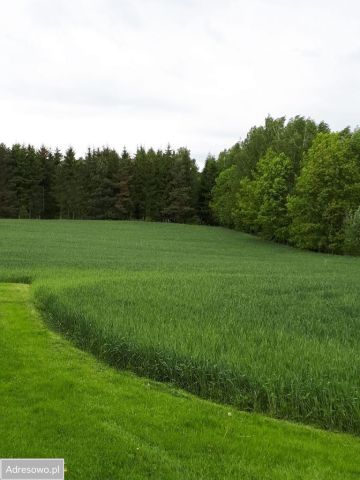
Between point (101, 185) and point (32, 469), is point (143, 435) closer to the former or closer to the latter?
point (32, 469)

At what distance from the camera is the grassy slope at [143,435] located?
224 inches

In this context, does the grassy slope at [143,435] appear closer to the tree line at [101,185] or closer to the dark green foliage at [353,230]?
the dark green foliage at [353,230]

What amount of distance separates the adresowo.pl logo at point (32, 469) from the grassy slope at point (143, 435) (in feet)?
1.06

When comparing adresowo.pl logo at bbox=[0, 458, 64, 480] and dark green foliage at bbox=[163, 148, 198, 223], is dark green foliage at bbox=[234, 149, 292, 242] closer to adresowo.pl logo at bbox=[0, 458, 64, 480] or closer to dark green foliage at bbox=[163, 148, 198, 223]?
dark green foliage at bbox=[163, 148, 198, 223]

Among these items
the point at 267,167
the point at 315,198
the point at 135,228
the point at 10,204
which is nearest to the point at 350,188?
the point at 315,198

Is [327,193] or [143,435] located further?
[327,193]

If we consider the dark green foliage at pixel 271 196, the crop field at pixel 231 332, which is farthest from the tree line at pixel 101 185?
the crop field at pixel 231 332

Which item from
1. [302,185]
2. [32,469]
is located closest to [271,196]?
[302,185]

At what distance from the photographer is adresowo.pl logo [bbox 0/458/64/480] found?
515 cm

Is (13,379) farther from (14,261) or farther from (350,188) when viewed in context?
(350,188)

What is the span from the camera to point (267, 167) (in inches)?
Answer: 2233

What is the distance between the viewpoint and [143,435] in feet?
21.2

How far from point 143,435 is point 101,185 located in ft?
263

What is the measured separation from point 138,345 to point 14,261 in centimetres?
1943
